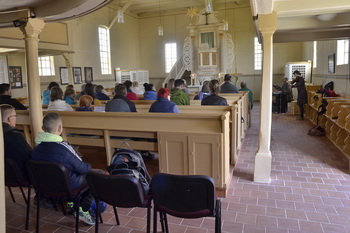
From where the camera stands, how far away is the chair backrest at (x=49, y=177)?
8.04 feet

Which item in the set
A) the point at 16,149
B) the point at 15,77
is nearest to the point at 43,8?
the point at 16,149

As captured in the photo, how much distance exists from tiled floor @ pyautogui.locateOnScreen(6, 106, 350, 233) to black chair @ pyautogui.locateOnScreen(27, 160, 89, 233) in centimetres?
46

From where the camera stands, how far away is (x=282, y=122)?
8.11m

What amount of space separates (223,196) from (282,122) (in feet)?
17.5

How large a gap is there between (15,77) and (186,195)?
9961mm

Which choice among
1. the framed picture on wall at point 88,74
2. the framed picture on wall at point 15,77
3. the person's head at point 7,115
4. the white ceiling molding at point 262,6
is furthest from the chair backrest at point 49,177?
the framed picture on wall at point 88,74

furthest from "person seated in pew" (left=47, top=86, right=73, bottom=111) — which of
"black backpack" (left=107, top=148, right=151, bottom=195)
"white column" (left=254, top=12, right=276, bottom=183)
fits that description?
"white column" (left=254, top=12, right=276, bottom=183)

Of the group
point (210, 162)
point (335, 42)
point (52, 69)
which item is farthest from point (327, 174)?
point (52, 69)

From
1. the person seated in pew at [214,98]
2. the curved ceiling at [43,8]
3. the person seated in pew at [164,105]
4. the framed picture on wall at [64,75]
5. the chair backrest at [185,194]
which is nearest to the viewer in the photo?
the chair backrest at [185,194]

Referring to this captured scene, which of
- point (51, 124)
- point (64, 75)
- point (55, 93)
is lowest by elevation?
point (51, 124)

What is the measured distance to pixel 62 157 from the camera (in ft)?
8.50

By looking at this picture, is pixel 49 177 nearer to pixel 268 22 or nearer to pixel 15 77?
pixel 268 22

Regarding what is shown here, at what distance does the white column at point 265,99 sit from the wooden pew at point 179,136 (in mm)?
580

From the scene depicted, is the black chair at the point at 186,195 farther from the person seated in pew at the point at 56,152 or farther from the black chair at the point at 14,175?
the black chair at the point at 14,175
